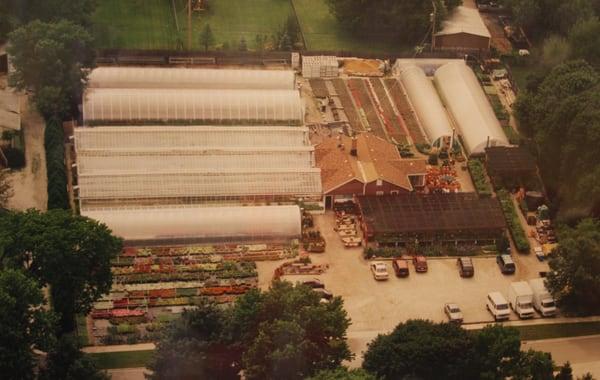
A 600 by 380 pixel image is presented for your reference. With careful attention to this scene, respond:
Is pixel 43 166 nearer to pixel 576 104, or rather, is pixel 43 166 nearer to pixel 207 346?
pixel 207 346

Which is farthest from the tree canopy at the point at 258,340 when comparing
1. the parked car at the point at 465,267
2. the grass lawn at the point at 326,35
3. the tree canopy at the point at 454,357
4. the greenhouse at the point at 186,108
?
the grass lawn at the point at 326,35

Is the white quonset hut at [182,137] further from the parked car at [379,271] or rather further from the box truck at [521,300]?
the box truck at [521,300]

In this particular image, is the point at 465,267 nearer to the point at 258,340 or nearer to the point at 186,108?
the point at 258,340

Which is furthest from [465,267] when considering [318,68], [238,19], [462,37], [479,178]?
[238,19]

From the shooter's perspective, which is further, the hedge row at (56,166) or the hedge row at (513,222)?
the hedge row at (513,222)

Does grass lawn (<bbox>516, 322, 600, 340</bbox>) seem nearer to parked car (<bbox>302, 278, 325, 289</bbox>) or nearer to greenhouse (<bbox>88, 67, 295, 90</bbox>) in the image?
parked car (<bbox>302, 278, 325, 289</bbox>)

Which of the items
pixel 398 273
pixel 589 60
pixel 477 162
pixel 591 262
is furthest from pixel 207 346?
pixel 589 60
